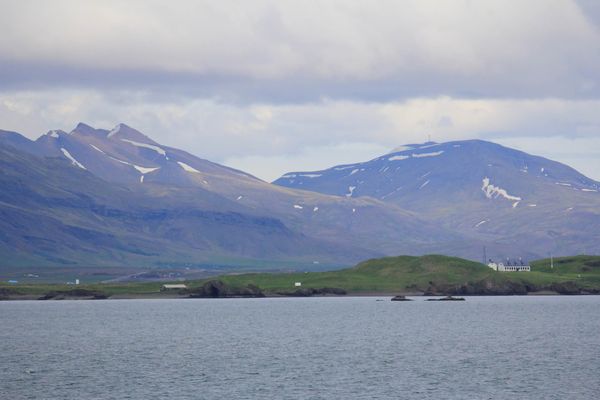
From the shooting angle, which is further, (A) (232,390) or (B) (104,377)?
(B) (104,377)

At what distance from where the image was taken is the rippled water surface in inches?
3696

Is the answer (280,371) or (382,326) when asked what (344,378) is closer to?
(280,371)

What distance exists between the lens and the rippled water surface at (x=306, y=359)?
3696 inches

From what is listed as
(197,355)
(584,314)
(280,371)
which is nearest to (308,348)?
(197,355)

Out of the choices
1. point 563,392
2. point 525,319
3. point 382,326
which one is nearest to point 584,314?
point 525,319

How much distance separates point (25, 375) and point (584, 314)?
115338 mm

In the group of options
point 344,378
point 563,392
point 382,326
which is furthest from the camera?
point 382,326

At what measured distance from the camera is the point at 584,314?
7662 inches

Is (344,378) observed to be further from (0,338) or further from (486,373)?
(0,338)

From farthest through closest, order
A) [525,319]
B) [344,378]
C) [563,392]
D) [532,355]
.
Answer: [525,319] → [532,355] → [344,378] → [563,392]

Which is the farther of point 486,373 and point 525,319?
point 525,319

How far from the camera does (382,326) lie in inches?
6614

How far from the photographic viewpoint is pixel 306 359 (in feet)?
389

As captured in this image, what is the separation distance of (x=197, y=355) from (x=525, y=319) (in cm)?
7410
